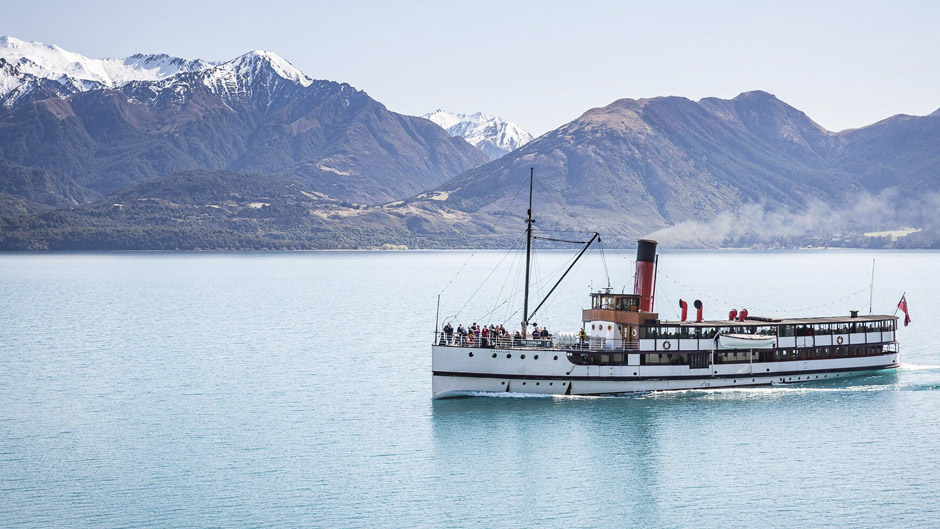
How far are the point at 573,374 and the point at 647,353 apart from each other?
565cm

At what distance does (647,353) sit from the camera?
65.2m

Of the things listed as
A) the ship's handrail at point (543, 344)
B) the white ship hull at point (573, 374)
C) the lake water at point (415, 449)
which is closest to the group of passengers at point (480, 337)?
the ship's handrail at point (543, 344)

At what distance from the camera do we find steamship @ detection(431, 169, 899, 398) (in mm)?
61906

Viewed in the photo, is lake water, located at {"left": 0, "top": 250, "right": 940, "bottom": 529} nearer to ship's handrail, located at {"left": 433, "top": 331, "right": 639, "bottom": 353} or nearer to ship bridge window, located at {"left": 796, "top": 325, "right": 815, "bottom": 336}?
ship's handrail, located at {"left": 433, "top": 331, "right": 639, "bottom": 353}

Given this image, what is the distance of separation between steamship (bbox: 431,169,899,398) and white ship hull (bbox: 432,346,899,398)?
0.22 ft

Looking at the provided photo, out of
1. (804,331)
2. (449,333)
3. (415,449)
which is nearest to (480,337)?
(449,333)

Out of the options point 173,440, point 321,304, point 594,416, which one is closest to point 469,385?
point 594,416

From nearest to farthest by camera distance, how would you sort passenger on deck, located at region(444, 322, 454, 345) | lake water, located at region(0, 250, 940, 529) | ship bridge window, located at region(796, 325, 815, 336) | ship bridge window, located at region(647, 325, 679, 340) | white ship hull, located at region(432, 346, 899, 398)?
1. lake water, located at region(0, 250, 940, 529)
2. white ship hull, located at region(432, 346, 899, 398)
3. passenger on deck, located at region(444, 322, 454, 345)
4. ship bridge window, located at region(647, 325, 679, 340)
5. ship bridge window, located at region(796, 325, 815, 336)

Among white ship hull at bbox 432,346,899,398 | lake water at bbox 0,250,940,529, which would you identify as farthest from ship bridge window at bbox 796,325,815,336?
lake water at bbox 0,250,940,529

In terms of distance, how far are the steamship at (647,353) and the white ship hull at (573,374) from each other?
66mm

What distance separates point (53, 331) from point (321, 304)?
51.2 metres

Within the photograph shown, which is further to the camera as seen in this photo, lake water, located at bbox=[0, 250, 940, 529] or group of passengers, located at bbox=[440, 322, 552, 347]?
group of passengers, located at bbox=[440, 322, 552, 347]

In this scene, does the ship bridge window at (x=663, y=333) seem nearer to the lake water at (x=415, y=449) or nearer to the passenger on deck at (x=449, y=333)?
the lake water at (x=415, y=449)

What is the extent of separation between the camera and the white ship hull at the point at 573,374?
6128 cm
